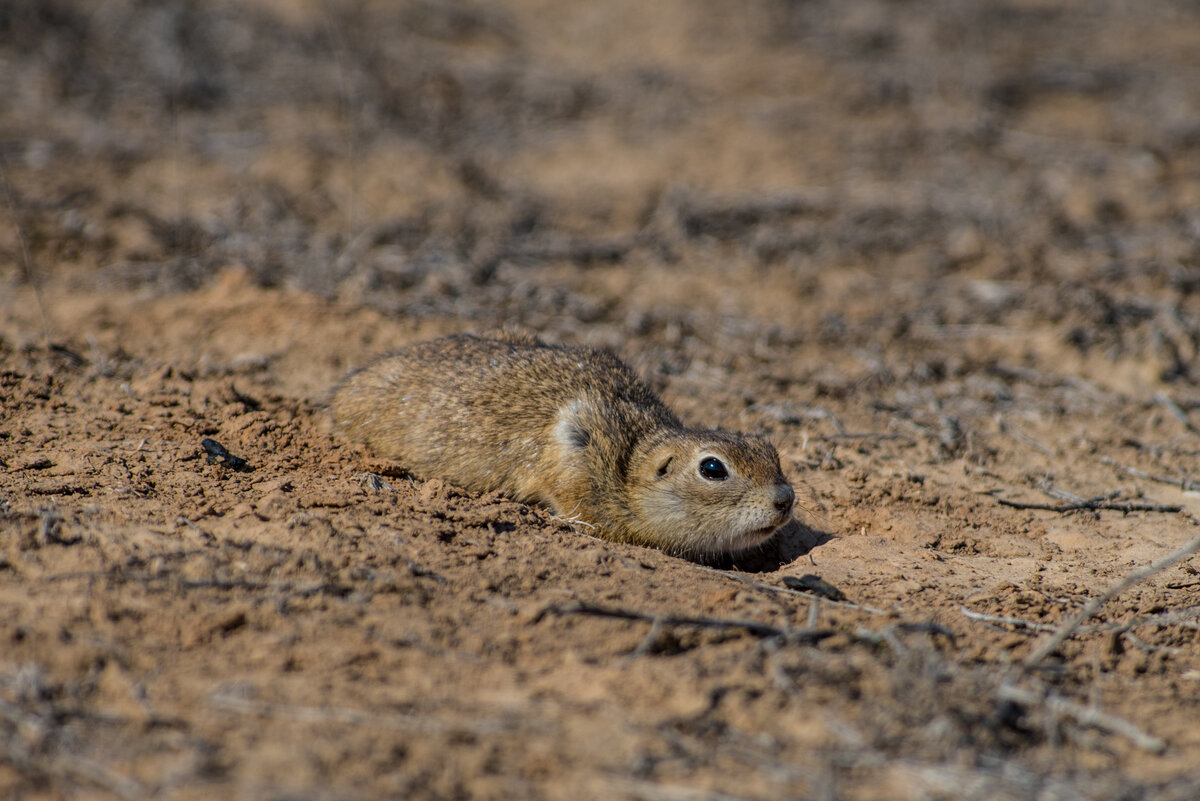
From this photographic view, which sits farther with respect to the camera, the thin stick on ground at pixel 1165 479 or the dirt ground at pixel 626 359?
the thin stick on ground at pixel 1165 479

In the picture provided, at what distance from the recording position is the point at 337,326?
6520 mm

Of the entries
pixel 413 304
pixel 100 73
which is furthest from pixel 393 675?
pixel 100 73

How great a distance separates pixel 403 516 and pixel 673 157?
7.01 m

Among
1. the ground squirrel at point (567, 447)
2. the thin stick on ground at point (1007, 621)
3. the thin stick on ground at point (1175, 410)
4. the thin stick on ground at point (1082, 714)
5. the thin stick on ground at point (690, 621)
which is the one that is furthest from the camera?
the thin stick on ground at point (1175, 410)

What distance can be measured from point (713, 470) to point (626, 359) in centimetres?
192

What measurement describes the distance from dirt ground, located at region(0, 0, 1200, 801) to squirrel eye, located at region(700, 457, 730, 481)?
0.57 m

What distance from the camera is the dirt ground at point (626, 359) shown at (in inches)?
113

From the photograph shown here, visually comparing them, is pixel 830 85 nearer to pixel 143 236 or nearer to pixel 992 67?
pixel 992 67

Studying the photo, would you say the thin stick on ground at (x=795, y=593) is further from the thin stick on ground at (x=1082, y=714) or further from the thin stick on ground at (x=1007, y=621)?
the thin stick on ground at (x=1082, y=714)

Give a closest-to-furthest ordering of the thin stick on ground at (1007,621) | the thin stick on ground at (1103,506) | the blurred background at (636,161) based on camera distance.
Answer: the thin stick on ground at (1007,621), the thin stick on ground at (1103,506), the blurred background at (636,161)

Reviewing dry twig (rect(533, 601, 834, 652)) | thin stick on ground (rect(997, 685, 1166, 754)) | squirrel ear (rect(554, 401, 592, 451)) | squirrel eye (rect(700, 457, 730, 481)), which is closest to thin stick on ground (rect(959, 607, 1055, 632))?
thin stick on ground (rect(997, 685, 1166, 754))

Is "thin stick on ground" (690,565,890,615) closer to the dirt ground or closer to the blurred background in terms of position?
the dirt ground

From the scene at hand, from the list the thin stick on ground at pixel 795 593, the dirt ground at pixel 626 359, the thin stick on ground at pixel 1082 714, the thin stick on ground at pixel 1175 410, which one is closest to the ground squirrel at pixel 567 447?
the dirt ground at pixel 626 359

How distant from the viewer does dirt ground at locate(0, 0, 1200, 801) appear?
113 inches
